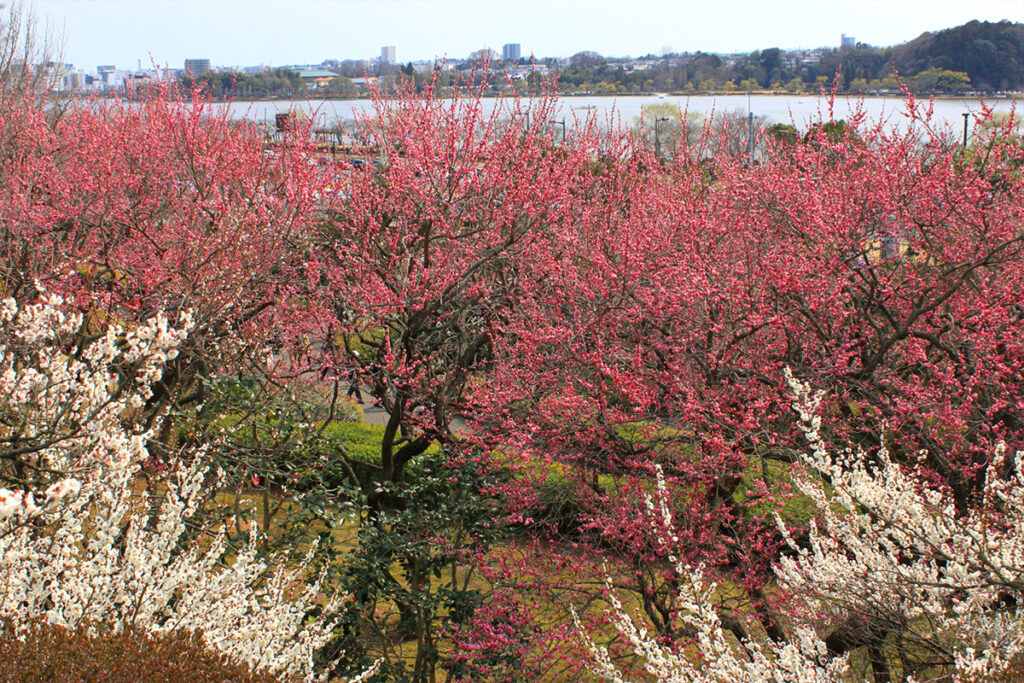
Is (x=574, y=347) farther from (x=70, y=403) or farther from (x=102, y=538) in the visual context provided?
(x=70, y=403)

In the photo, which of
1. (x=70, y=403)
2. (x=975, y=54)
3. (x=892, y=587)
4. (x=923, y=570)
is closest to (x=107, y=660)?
(x=70, y=403)

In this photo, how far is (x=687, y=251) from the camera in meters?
7.40

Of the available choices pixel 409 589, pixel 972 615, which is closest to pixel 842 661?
pixel 972 615

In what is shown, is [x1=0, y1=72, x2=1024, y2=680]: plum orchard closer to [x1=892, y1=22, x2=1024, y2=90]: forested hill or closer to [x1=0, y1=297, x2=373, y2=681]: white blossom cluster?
[x1=0, y1=297, x2=373, y2=681]: white blossom cluster

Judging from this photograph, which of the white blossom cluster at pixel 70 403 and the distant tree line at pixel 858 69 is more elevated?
the distant tree line at pixel 858 69

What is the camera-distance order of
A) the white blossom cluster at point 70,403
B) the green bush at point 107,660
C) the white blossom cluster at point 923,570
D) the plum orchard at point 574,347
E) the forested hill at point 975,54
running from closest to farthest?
the green bush at point 107,660
the white blossom cluster at point 70,403
the white blossom cluster at point 923,570
the plum orchard at point 574,347
the forested hill at point 975,54

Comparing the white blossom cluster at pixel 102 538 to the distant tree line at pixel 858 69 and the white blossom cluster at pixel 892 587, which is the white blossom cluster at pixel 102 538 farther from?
the distant tree line at pixel 858 69

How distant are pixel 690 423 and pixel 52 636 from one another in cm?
389

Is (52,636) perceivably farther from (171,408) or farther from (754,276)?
(754,276)

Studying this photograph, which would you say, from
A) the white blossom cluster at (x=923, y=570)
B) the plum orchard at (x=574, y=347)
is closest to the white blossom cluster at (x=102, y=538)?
the plum orchard at (x=574, y=347)

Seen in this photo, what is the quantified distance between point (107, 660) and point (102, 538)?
1.10 m

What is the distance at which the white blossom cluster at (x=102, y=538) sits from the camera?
3.73 metres

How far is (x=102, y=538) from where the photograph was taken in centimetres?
434

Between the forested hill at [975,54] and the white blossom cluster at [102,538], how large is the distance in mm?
10683
